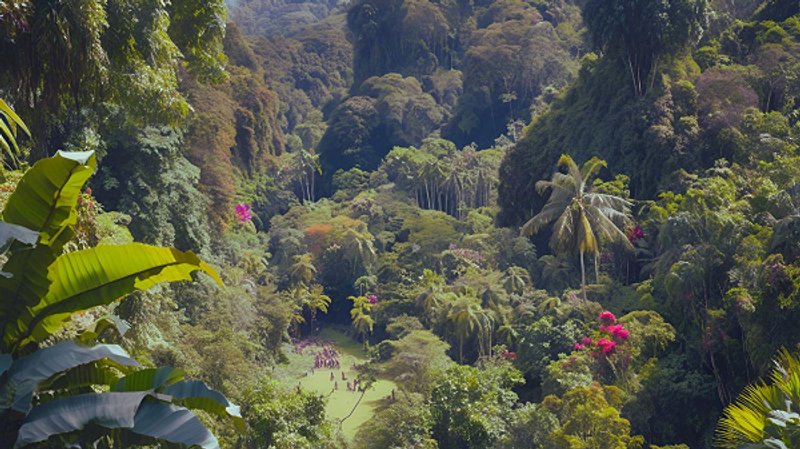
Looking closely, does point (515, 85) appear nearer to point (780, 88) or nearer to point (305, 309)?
point (305, 309)

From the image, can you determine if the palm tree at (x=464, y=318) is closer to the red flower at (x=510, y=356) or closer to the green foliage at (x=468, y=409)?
the red flower at (x=510, y=356)

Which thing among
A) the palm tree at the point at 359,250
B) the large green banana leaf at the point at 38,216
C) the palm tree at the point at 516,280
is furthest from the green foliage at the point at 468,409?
the palm tree at the point at 359,250

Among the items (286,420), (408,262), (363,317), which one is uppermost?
(286,420)

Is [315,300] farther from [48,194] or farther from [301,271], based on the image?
[48,194]

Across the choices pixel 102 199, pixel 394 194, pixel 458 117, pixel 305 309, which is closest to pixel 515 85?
pixel 458 117

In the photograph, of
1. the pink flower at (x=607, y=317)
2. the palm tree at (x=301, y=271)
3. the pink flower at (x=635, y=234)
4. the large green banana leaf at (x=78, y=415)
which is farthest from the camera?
the palm tree at (x=301, y=271)

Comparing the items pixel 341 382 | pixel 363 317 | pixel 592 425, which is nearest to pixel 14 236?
pixel 592 425

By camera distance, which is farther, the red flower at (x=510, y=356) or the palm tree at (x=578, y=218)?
the red flower at (x=510, y=356)
